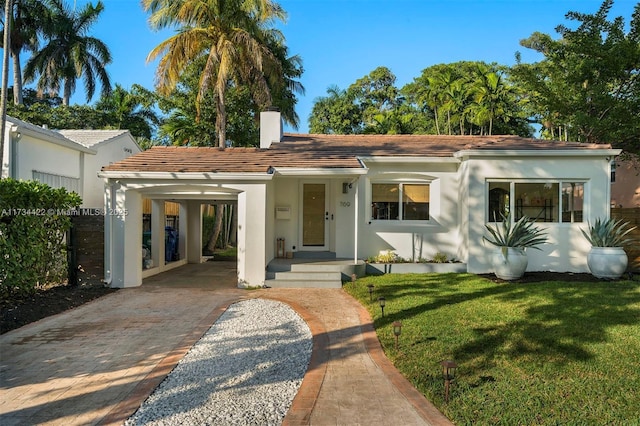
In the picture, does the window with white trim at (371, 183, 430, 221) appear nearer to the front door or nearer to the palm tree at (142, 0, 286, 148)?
the front door

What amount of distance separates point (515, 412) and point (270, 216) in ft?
28.4

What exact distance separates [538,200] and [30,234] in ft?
43.1

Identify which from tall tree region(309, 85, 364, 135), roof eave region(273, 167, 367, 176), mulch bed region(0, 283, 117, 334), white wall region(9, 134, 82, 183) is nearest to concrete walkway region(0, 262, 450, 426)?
mulch bed region(0, 283, 117, 334)

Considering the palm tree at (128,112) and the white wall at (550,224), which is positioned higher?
the palm tree at (128,112)

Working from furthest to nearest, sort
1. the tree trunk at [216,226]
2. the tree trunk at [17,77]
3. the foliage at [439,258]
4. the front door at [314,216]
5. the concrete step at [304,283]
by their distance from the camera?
1. the tree trunk at [17,77]
2. the tree trunk at [216,226]
3. the front door at [314,216]
4. the foliage at [439,258]
5. the concrete step at [304,283]

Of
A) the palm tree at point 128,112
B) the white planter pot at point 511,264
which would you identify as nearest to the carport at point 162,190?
the white planter pot at point 511,264

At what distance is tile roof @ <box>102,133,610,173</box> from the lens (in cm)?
1062

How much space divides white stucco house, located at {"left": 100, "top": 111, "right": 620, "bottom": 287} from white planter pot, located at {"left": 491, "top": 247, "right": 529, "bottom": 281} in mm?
1165

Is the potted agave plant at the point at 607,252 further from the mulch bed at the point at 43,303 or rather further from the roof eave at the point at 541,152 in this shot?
the mulch bed at the point at 43,303

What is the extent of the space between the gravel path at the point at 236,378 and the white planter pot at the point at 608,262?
26.8 feet

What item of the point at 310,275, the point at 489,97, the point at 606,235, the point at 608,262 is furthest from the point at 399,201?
the point at 489,97

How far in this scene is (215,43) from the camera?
1767cm

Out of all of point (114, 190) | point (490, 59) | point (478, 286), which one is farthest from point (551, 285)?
point (490, 59)

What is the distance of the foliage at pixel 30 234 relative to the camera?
7.80 meters
